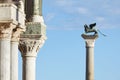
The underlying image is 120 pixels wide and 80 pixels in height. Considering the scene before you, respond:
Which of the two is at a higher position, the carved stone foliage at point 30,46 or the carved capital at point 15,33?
the carved capital at point 15,33

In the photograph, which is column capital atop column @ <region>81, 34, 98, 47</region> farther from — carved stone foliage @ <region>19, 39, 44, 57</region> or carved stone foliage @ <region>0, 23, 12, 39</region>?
carved stone foliage @ <region>0, 23, 12, 39</region>

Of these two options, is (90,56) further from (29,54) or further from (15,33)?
(15,33)

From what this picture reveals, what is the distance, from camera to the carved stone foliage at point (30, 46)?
138 feet

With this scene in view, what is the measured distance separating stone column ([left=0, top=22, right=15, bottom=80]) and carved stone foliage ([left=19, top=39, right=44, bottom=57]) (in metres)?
11.5

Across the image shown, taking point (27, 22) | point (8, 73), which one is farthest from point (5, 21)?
point (27, 22)

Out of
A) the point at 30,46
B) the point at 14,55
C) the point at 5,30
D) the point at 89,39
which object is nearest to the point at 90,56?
the point at 89,39

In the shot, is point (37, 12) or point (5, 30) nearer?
point (5, 30)

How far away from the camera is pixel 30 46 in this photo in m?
42.2

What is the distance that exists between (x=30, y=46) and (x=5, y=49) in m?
12.0

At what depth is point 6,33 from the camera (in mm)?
30375

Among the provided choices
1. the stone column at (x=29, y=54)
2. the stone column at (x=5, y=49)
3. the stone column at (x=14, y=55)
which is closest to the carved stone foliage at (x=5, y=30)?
the stone column at (x=5, y=49)

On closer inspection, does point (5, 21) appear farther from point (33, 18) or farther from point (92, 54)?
point (92, 54)

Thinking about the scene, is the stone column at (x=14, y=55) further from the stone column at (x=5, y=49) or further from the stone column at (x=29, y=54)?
the stone column at (x=29, y=54)

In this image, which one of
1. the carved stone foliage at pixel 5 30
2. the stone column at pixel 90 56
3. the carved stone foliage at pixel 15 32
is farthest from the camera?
the stone column at pixel 90 56
